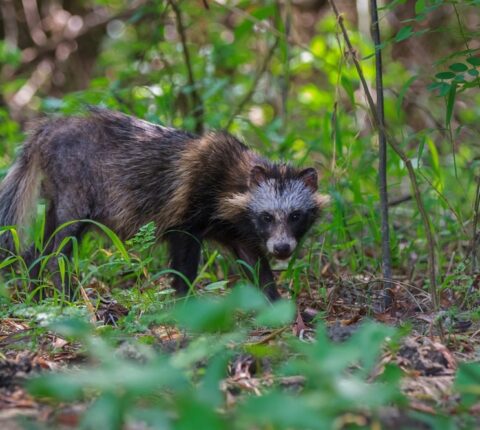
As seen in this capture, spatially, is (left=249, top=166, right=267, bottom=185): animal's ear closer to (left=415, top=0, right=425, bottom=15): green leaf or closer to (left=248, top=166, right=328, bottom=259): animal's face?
(left=248, top=166, right=328, bottom=259): animal's face

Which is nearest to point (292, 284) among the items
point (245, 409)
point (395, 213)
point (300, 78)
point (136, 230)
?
point (136, 230)

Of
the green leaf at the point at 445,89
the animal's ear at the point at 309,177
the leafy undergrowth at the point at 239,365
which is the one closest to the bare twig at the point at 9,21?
the animal's ear at the point at 309,177

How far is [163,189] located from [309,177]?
117cm

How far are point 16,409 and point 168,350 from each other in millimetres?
911

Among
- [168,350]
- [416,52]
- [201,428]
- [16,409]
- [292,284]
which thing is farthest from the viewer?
[416,52]

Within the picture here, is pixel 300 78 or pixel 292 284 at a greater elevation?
pixel 300 78

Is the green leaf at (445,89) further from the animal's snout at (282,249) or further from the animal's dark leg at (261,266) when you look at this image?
the animal's dark leg at (261,266)

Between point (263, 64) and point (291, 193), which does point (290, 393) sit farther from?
point (263, 64)

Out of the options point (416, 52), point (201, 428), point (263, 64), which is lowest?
point (201, 428)

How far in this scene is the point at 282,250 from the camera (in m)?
5.70

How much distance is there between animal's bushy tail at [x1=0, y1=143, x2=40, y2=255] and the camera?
6176mm

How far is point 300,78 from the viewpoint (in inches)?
534

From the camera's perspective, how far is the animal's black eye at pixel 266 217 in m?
6.00

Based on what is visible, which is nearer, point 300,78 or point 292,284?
point 292,284
